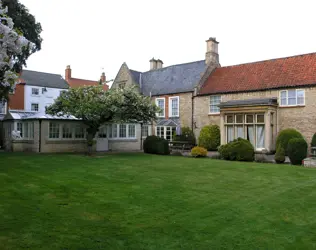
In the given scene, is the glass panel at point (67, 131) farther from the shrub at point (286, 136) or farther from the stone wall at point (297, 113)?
the shrub at point (286, 136)

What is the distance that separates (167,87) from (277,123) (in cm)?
1306

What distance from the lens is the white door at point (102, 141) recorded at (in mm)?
25172

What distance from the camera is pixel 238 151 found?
18734mm

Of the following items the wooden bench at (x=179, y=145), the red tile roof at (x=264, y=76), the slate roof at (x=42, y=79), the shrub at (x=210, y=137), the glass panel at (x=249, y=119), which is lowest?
the wooden bench at (x=179, y=145)

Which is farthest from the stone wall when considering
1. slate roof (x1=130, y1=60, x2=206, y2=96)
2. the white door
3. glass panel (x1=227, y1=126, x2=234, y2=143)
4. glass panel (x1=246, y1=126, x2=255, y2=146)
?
the white door

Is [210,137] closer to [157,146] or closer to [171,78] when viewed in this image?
[157,146]

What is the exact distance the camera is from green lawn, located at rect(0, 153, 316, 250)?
17.1 feet

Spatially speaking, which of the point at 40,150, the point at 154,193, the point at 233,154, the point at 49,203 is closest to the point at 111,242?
the point at 49,203

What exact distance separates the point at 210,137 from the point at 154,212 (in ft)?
67.2

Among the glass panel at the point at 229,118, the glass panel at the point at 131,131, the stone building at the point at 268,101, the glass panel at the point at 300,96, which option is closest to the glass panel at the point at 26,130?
the glass panel at the point at 131,131

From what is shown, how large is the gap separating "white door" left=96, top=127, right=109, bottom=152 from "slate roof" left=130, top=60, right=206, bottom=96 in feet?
32.0

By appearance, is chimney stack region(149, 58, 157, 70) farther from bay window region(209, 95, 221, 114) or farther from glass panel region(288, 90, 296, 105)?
glass panel region(288, 90, 296, 105)

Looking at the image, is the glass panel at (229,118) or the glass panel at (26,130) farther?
the glass panel at (229,118)

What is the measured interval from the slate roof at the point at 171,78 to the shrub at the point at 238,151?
40.1 ft
